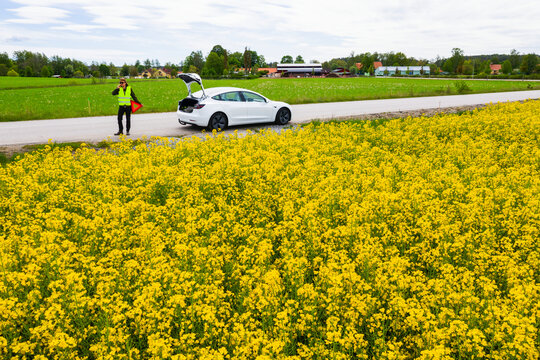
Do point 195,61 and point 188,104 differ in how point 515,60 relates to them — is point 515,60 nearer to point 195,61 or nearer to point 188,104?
point 195,61

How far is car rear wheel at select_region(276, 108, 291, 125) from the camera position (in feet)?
55.5

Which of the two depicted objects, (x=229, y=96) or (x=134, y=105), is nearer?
(x=134, y=105)

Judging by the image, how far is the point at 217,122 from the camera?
15461 mm

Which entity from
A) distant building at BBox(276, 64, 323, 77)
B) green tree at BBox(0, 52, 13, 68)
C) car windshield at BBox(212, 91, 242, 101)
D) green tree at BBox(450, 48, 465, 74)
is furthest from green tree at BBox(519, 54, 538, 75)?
green tree at BBox(0, 52, 13, 68)

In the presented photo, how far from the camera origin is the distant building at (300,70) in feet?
441

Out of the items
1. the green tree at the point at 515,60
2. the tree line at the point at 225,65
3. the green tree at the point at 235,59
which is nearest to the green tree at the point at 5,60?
the tree line at the point at 225,65

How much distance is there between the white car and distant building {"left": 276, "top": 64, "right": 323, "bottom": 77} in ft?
390

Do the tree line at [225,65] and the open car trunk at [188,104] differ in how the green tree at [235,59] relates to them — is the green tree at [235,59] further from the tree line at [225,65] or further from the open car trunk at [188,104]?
the open car trunk at [188,104]

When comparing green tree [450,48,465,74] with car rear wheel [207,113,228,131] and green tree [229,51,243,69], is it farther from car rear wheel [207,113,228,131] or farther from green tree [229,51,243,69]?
car rear wheel [207,113,228,131]

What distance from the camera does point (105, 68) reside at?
130375 mm

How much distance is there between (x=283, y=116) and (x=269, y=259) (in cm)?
1259

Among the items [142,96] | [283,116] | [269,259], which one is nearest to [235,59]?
[142,96]

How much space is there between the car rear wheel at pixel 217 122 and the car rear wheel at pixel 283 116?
8.23ft

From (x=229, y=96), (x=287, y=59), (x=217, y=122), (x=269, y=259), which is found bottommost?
(x=269, y=259)
